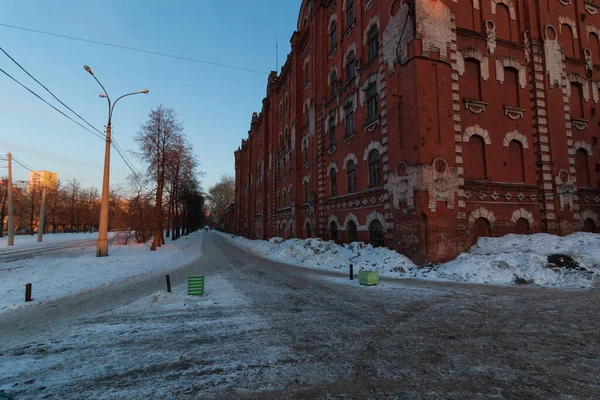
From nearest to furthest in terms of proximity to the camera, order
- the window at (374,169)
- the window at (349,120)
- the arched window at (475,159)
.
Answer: the arched window at (475,159)
the window at (374,169)
the window at (349,120)

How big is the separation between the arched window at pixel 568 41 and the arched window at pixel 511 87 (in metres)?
4.47

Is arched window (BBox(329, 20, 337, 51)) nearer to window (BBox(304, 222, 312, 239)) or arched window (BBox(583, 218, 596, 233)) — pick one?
window (BBox(304, 222, 312, 239))

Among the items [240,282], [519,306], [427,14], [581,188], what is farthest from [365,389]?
[581,188]

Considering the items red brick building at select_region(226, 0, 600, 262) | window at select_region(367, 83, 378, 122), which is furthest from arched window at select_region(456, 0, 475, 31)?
window at select_region(367, 83, 378, 122)

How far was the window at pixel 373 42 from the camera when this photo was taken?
17.4 meters

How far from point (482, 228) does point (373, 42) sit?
12076mm

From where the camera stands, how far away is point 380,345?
193 inches

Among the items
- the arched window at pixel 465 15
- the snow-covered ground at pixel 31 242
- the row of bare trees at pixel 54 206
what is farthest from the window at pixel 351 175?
the row of bare trees at pixel 54 206

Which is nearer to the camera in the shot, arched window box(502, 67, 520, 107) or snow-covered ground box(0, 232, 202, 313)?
snow-covered ground box(0, 232, 202, 313)

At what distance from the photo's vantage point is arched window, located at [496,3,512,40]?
16375mm

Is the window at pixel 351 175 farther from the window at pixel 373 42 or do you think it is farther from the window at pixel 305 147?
the window at pixel 305 147

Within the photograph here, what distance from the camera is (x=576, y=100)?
1769cm

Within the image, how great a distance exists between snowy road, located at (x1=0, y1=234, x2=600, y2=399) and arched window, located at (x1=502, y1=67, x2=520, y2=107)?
1127 centimetres

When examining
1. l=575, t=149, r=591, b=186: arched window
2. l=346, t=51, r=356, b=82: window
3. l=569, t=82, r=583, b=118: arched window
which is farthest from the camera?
l=346, t=51, r=356, b=82: window
